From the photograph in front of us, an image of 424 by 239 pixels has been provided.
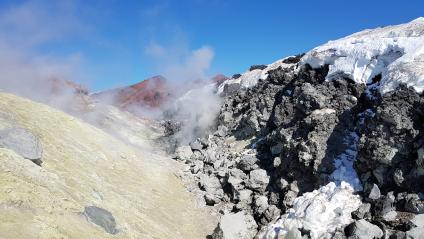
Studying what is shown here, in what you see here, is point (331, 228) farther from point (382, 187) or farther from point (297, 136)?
point (297, 136)

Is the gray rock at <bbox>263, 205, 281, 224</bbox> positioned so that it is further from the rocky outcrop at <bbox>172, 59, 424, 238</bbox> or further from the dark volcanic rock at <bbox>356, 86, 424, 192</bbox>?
the dark volcanic rock at <bbox>356, 86, 424, 192</bbox>

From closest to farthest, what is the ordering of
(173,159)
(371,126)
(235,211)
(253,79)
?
(371,126)
(235,211)
(173,159)
(253,79)

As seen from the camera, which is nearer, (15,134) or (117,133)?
(15,134)

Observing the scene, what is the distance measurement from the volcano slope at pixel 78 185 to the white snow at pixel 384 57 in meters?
16.0

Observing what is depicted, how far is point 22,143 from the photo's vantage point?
80.9 feet

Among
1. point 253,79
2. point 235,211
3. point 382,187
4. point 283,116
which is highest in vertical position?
point 253,79

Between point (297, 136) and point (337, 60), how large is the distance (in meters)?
8.04

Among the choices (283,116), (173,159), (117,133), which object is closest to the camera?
(283,116)

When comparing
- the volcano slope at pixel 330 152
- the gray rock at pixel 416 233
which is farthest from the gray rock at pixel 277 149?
the gray rock at pixel 416 233

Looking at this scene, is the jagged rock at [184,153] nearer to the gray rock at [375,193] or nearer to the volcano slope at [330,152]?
the volcano slope at [330,152]

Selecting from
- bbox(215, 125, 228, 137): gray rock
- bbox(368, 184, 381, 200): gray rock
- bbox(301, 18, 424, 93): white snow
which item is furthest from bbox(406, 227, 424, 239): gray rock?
bbox(215, 125, 228, 137): gray rock

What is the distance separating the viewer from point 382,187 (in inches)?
990

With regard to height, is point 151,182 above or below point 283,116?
below

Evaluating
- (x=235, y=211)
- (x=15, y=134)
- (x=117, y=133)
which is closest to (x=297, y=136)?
(x=235, y=211)
